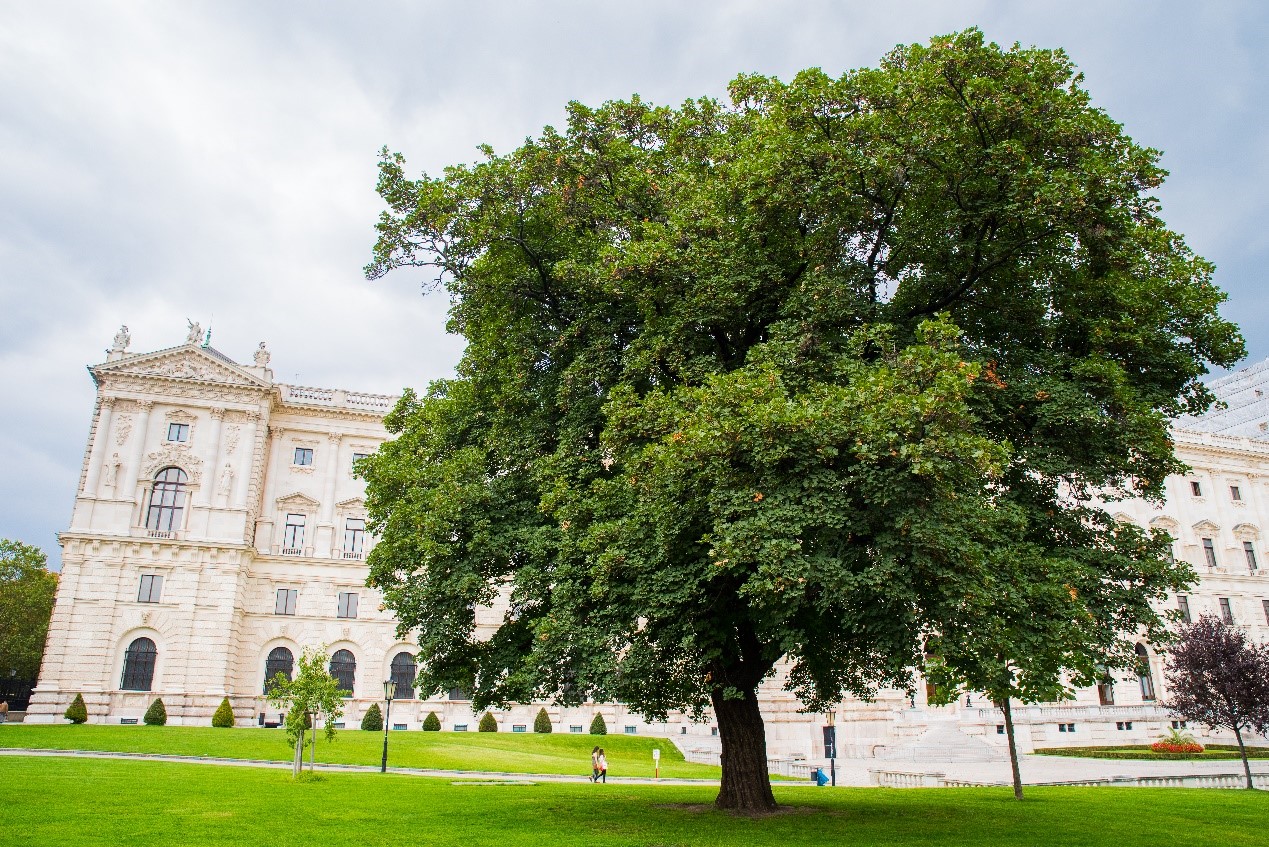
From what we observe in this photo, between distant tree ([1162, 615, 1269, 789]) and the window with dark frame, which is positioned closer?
distant tree ([1162, 615, 1269, 789])

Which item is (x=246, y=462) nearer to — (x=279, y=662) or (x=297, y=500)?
(x=297, y=500)

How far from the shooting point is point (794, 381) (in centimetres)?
1479

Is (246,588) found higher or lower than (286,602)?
higher

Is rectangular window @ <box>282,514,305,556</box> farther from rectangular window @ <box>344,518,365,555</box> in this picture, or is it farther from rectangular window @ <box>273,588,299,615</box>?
rectangular window @ <box>344,518,365,555</box>

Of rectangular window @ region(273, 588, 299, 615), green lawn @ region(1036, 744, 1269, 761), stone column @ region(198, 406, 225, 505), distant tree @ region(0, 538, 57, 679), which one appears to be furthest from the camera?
distant tree @ region(0, 538, 57, 679)

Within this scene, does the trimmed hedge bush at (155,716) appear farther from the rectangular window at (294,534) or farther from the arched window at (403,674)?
the arched window at (403,674)

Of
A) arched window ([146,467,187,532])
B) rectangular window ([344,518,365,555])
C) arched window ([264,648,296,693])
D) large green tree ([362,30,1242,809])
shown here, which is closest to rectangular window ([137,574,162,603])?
arched window ([146,467,187,532])

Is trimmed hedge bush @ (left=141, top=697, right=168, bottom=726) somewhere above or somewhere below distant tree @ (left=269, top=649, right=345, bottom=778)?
below

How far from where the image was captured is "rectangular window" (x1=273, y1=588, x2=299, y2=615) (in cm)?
4788

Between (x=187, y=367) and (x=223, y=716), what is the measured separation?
60.4ft

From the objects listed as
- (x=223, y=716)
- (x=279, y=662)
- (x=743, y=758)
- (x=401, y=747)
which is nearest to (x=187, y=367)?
(x=279, y=662)

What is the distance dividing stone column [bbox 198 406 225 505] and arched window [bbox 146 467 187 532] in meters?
1.11

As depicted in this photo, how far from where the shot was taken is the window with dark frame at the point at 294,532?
49.5 meters

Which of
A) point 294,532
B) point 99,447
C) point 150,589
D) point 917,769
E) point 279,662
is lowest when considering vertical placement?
point 917,769
